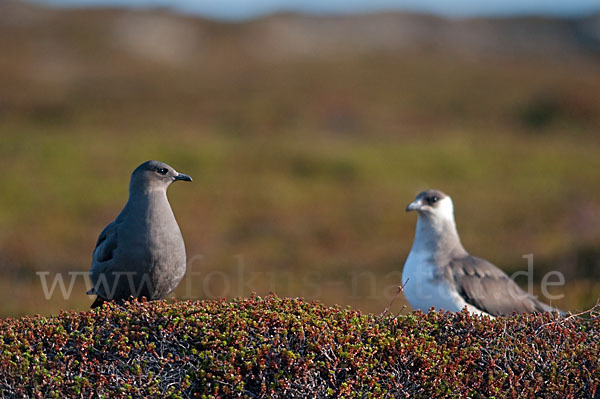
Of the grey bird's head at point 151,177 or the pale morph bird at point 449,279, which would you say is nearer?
the grey bird's head at point 151,177

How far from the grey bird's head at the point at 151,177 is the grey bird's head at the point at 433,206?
8.61 ft

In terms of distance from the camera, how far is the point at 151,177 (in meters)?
6.50

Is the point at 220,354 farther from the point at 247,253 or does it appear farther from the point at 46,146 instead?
the point at 46,146

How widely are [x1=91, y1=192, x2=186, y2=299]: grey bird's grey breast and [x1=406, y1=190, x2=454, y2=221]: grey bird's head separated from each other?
2.77 m

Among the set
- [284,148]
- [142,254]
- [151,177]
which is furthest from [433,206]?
[284,148]

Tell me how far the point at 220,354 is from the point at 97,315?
992mm

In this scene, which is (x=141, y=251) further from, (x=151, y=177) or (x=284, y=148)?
(x=284, y=148)

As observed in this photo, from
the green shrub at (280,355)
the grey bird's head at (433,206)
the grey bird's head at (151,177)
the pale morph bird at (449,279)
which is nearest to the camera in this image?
the green shrub at (280,355)

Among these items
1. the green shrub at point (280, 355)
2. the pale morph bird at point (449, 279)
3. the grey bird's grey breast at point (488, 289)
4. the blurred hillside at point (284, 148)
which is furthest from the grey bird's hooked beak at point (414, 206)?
the green shrub at point (280, 355)

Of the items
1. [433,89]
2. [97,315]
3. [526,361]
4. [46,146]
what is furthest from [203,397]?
[433,89]

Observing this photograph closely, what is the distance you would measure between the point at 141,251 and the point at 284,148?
66.1 feet

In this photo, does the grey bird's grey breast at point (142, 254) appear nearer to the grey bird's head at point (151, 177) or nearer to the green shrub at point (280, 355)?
the grey bird's head at point (151, 177)

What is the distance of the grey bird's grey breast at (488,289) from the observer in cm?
725

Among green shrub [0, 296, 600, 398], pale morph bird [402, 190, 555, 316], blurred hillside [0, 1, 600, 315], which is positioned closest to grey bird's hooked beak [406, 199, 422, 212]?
pale morph bird [402, 190, 555, 316]
